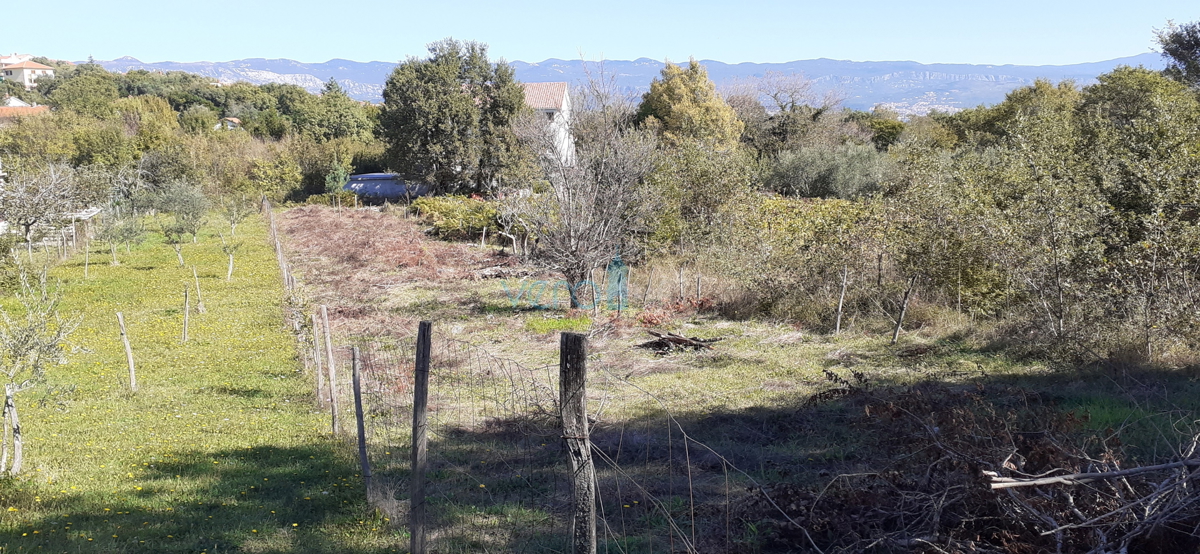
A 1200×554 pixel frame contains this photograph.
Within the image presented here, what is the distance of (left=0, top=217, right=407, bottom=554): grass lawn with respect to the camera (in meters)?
5.45

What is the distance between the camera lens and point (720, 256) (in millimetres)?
17062

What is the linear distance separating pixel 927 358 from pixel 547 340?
19.3ft

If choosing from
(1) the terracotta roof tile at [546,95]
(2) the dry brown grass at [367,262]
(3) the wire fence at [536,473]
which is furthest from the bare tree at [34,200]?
(1) the terracotta roof tile at [546,95]

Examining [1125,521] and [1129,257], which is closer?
[1125,521]

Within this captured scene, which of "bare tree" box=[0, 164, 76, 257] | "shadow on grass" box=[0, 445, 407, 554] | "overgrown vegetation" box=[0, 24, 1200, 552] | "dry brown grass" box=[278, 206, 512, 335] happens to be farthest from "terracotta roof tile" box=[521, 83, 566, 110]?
"shadow on grass" box=[0, 445, 407, 554]

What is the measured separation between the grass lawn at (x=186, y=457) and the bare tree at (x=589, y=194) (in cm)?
512

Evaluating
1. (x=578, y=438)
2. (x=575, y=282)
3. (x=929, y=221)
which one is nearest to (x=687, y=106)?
(x=575, y=282)

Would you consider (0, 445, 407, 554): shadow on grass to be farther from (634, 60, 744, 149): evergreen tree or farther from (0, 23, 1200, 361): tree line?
(634, 60, 744, 149): evergreen tree

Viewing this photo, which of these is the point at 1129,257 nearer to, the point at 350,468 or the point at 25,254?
the point at 350,468

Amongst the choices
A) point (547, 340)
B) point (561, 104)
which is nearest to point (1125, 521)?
point (547, 340)

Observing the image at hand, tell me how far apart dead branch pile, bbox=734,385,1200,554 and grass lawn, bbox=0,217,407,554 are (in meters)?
2.86

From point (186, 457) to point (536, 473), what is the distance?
11.3 ft

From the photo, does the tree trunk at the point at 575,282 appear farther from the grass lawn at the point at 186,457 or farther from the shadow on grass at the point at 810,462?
the shadow on grass at the point at 810,462

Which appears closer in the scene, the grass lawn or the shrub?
the grass lawn
